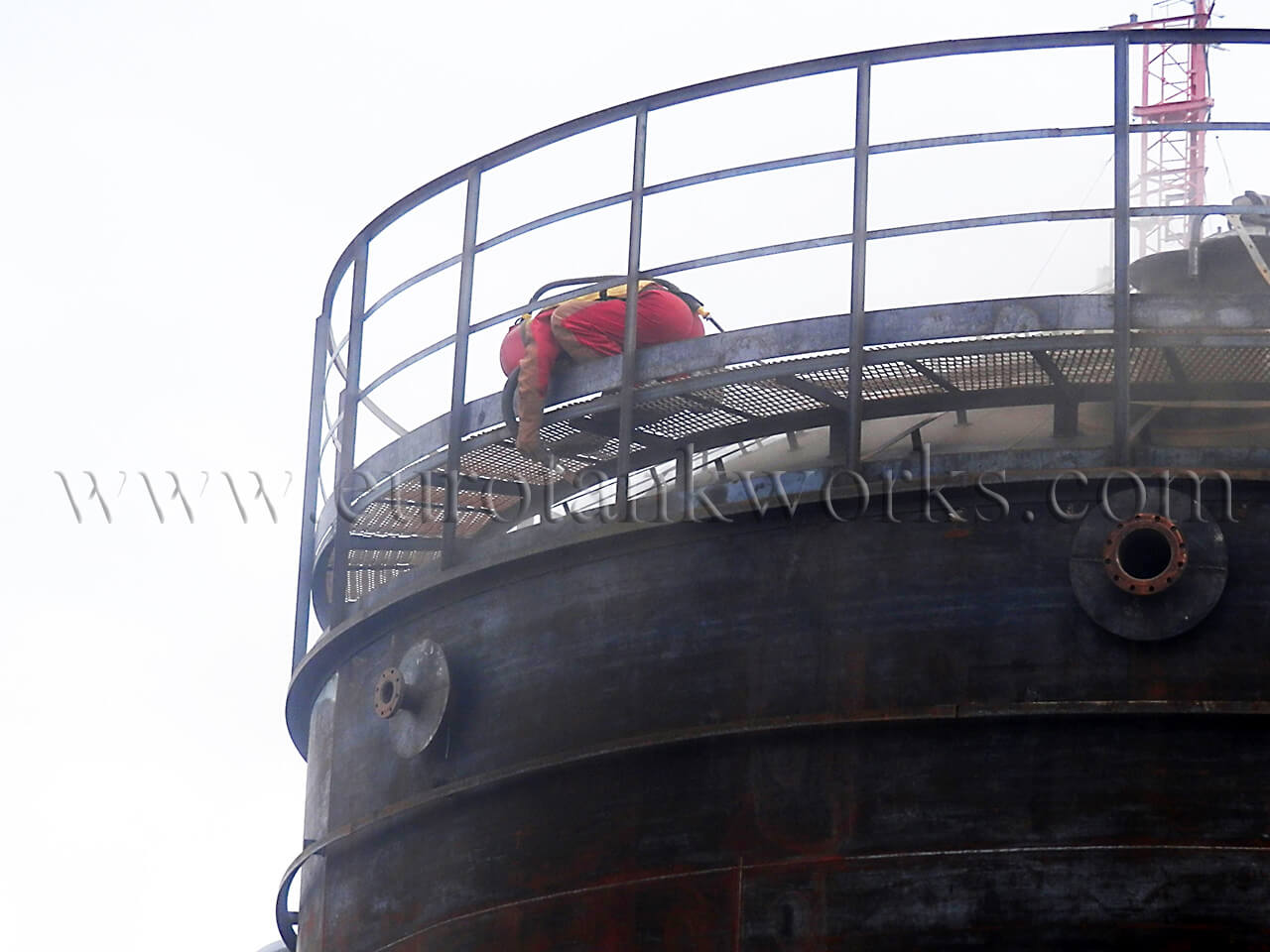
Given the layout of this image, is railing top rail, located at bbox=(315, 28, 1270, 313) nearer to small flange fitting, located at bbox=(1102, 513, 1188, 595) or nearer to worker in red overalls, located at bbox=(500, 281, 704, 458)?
worker in red overalls, located at bbox=(500, 281, 704, 458)

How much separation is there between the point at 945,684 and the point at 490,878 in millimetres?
2746

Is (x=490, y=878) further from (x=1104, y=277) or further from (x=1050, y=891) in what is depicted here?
(x=1104, y=277)

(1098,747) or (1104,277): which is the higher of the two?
(1104,277)

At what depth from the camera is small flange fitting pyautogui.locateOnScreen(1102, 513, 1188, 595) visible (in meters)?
9.96

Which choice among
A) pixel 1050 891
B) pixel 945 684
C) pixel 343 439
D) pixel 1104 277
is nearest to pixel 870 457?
pixel 945 684

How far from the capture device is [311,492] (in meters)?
14.7

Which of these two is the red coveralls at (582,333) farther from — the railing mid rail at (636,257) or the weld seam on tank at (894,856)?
the weld seam on tank at (894,856)

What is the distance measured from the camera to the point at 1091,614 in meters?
10.0

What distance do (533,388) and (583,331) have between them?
48cm

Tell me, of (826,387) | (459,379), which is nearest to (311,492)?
(459,379)

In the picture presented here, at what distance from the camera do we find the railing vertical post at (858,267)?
10.9 m

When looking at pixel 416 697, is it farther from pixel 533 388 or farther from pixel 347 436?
pixel 347 436

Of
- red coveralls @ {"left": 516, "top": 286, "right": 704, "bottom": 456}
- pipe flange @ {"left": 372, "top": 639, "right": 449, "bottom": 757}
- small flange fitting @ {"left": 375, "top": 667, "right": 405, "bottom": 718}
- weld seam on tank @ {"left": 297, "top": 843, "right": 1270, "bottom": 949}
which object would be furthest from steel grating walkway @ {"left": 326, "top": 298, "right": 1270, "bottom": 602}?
weld seam on tank @ {"left": 297, "top": 843, "right": 1270, "bottom": 949}

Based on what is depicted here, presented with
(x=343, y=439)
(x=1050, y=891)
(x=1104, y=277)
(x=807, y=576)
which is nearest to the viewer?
(x=1050, y=891)
